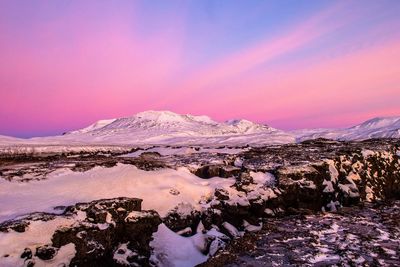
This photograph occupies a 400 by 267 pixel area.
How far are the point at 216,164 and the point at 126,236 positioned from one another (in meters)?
12.4

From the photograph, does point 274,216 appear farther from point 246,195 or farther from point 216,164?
point 216,164

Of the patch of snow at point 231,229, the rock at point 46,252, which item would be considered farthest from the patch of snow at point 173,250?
the rock at point 46,252

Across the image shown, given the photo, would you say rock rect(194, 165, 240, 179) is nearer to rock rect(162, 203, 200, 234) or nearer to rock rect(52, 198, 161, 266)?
rock rect(162, 203, 200, 234)

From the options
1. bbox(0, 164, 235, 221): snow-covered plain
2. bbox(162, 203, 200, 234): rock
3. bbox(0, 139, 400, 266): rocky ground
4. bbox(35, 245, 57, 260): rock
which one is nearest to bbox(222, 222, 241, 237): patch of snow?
bbox(0, 139, 400, 266): rocky ground

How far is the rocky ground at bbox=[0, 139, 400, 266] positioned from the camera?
16531mm

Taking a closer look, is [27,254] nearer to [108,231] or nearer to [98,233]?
[98,233]

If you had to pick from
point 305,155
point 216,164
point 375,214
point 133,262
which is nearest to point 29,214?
point 133,262

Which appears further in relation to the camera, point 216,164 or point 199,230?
point 216,164

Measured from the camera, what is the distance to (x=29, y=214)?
16125 mm

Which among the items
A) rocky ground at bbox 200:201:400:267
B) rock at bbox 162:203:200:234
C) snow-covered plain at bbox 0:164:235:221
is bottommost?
rocky ground at bbox 200:201:400:267

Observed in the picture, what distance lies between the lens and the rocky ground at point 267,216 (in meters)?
16.5

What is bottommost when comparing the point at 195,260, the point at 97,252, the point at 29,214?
the point at 195,260

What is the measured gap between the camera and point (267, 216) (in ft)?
80.7

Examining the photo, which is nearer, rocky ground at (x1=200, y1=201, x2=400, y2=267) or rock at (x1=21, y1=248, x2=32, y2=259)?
rock at (x1=21, y1=248, x2=32, y2=259)
